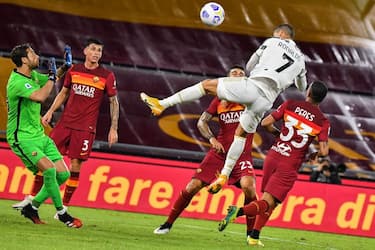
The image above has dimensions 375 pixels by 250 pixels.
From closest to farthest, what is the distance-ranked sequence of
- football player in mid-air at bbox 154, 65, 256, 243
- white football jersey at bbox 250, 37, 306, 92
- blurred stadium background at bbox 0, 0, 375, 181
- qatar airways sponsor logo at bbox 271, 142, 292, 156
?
white football jersey at bbox 250, 37, 306, 92 → qatar airways sponsor logo at bbox 271, 142, 292, 156 → football player in mid-air at bbox 154, 65, 256, 243 → blurred stadium background at bbox 0, 0, 375, 181

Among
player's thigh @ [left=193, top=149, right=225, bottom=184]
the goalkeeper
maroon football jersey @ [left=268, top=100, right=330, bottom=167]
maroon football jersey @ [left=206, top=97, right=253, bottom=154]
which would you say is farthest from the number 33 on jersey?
the goalkeeper

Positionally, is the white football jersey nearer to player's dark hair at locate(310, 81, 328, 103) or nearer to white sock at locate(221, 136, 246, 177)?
player's dark hair at locate(310, 81, 328, 103)

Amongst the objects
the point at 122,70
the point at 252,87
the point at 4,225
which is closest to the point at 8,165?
the point at 122,70

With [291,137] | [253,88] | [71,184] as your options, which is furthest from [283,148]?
[71,184]

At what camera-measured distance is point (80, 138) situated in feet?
38.8

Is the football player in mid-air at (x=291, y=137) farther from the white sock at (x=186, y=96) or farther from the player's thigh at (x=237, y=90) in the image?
the white sock at (x=186, y=96)

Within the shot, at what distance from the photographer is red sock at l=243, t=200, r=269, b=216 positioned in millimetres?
10398

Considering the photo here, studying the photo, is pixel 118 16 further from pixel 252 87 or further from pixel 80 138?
pixel 252 87

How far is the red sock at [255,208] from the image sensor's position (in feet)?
34.1

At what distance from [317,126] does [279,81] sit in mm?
682

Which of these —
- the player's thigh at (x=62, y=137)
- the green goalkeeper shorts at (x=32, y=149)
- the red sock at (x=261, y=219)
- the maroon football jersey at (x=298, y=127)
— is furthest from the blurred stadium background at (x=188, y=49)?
the maroon football jersey at (x=298, y=127)

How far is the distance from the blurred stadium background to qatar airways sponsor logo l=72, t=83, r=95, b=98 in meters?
5.07

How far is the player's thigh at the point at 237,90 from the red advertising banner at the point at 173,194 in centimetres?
521

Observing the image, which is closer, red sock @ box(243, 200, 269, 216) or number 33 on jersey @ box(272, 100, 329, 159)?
red sock @ box(243, 200, 269, 216)
